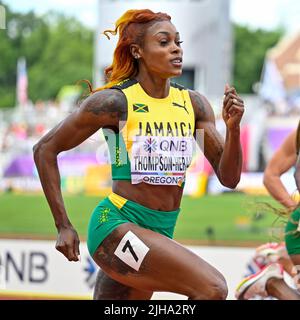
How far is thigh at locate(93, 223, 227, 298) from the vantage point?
489 centimetres

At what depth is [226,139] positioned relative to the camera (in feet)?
17.1

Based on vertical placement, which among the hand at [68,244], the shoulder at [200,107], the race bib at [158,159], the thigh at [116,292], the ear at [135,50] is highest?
the ear at [135,50]

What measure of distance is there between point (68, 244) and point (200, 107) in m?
1.13

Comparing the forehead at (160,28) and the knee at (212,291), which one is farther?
the forehead at (160,28)

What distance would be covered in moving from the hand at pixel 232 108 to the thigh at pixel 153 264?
0.70 meters

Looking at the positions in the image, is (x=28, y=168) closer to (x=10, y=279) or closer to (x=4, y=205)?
(x=4, y=205)

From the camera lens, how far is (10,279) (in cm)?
960

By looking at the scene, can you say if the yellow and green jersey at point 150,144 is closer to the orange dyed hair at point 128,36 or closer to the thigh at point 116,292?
the orange dyed hair at point 128,36

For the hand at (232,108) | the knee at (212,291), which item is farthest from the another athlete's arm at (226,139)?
the knee at (212,291)

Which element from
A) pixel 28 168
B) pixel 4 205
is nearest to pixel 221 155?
pixel 4 205

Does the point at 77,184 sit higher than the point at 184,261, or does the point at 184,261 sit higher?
the point at 184,261

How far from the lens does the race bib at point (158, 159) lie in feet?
17.1
